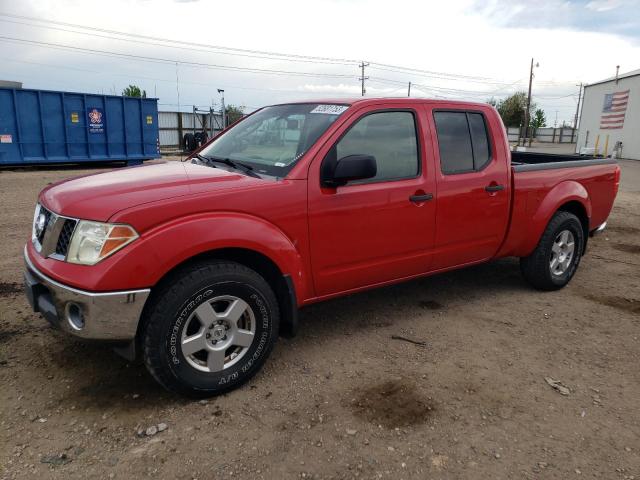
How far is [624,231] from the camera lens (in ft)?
26.0

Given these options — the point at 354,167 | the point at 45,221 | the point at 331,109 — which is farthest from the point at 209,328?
the point at 331,109

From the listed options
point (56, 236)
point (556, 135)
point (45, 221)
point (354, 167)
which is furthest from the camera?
point (556, 135)

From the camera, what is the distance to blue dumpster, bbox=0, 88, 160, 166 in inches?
637

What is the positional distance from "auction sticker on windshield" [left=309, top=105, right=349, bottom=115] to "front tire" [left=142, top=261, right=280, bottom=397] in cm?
129

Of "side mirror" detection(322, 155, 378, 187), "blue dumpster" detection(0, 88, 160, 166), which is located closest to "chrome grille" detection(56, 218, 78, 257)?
"side mirror" detection(322, 155, 378, 187)

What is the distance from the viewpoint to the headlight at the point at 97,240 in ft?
8.43

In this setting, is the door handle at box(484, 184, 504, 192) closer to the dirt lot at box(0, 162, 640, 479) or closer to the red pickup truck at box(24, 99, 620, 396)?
the red pickup truck at box(24, 99, 620, 396)

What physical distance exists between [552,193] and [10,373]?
15.0 ft

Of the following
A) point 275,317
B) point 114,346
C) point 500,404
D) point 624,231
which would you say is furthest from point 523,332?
point 624,231

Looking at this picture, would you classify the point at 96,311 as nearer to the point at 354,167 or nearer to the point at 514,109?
the point at 354,167

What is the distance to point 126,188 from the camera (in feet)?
9.39

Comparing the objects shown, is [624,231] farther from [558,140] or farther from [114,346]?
[558,140]

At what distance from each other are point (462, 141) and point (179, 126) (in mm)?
26027

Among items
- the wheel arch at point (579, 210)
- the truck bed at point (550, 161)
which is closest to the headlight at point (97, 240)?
the truck bed at point (550, 161)
